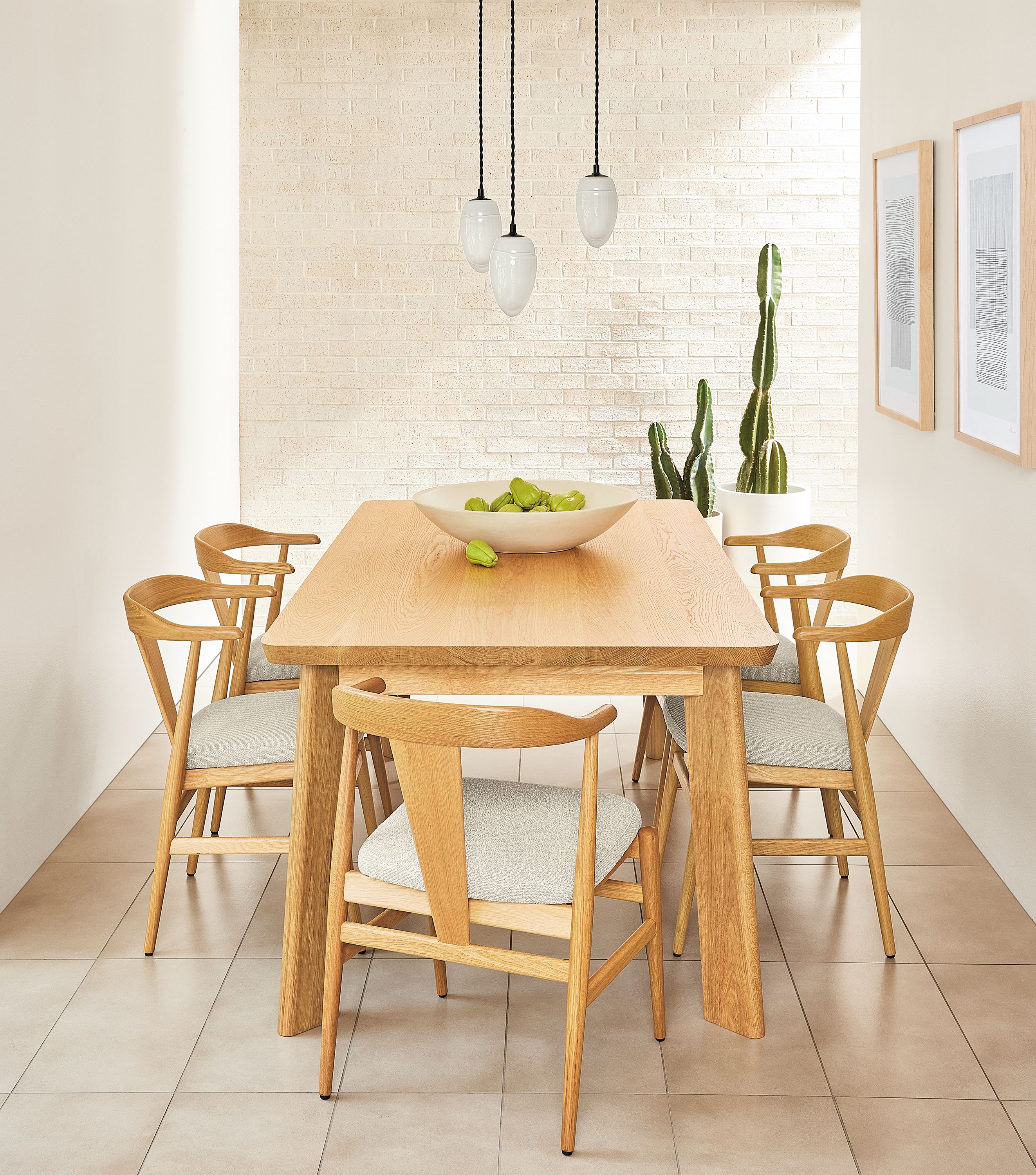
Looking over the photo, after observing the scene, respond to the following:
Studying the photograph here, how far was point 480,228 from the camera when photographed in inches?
134

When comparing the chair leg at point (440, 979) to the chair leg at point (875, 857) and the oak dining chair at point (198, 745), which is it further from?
the chair leg at point (875, 857)

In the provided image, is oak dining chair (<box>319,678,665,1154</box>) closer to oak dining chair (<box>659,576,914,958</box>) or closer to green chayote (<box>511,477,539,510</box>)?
oak dining chair (<box>659,576,914,958</box>)

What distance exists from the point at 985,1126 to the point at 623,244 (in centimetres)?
483

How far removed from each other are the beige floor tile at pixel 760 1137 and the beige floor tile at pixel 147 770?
201 cm

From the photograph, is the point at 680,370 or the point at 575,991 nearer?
the point at 575,991

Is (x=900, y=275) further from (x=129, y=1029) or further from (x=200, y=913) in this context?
(x=129, y=1029)

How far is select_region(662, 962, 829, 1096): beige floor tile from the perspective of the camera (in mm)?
2375

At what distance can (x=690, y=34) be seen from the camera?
6125mm

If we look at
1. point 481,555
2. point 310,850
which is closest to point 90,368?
point 481,555

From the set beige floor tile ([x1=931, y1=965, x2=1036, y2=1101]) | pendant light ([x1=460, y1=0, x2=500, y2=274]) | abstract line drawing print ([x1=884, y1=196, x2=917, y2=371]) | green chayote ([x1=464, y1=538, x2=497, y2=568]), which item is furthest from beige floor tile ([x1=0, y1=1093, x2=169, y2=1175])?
abstract line drawing print ([x1=884, y1=196, x2=917, y2=371])

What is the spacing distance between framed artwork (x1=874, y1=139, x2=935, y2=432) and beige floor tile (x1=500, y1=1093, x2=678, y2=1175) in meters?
2.32

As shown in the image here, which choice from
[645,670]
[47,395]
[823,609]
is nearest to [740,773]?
[645,670]

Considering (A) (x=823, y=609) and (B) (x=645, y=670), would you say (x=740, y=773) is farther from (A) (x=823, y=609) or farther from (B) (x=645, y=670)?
(A) (x=823, y=609)

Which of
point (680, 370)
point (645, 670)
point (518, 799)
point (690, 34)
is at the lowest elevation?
point (518, 799)
